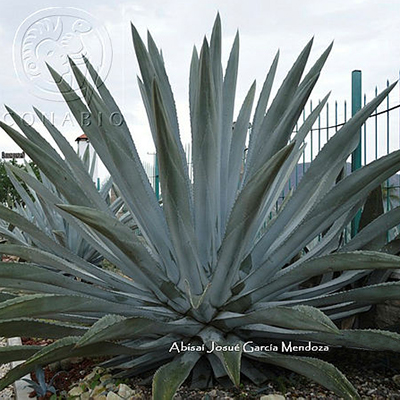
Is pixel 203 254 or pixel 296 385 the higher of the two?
pixel 203 254

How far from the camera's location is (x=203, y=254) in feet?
6.55

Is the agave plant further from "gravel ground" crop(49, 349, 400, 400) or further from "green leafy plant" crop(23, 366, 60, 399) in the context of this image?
"green leafy plant" crop(23, 366, 60, 399)

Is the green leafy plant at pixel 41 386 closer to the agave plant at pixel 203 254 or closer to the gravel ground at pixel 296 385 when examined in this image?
the gravel ground at pixel 296 385

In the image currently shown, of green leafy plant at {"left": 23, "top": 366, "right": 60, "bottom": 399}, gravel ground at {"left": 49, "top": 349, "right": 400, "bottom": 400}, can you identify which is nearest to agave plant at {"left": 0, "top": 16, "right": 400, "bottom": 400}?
gravel ground at {"left": 49, "top": 349, "right": 400, "bottom": 400}

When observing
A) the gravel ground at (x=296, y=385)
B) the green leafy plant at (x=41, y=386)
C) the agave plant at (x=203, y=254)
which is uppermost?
the agave plant at (x=203, y=254)

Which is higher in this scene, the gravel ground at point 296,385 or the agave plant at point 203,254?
the agave plant at point 203,254

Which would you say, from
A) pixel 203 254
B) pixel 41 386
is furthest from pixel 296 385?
pixel 41 386

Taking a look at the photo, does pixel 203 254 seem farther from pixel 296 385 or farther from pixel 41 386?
pixel 41 386

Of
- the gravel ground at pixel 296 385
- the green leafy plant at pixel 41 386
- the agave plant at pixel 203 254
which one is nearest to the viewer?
the agave plant at pixel 203 254

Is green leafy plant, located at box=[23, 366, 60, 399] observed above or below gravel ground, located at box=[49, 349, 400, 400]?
below

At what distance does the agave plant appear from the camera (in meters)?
1.62

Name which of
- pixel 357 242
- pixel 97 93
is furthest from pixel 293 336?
pixel 97 93

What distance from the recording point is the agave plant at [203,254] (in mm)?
1619

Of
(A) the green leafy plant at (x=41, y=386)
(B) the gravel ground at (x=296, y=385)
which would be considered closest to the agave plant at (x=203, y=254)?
(B) the gravel ground at (x=296, y=385)
